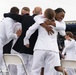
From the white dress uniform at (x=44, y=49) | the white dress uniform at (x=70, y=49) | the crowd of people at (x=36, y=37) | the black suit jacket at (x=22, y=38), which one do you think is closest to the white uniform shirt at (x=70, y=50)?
the white dress uniform at (x=70, y=49)

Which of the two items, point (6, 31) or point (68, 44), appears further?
point (68, 44)

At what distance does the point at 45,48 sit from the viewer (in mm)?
5480

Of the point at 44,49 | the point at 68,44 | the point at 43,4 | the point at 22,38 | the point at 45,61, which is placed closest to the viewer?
the point at 44,49

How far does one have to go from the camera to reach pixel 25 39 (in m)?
5.68

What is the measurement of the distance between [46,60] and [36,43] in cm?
29

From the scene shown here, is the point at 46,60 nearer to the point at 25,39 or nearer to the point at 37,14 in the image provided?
the point at 25,39

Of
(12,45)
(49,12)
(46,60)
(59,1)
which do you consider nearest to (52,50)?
(46,60)

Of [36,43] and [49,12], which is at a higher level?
[49,12]

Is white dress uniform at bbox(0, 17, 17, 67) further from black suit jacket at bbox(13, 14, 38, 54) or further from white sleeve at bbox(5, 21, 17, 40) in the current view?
black suit jacket at bbox(13, 14, 38, 54)

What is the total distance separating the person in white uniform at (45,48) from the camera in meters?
5.49

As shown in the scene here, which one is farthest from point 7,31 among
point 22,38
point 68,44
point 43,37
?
point 68,44

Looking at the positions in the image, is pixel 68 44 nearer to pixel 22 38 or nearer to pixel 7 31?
pixel 22 38

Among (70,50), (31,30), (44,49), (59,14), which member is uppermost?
(59,14)

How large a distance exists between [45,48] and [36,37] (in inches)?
15.3
